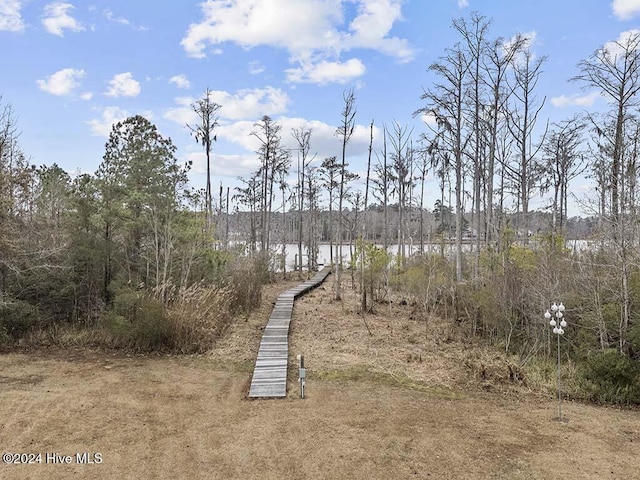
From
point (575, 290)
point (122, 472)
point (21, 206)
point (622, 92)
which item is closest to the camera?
point (122, 472)

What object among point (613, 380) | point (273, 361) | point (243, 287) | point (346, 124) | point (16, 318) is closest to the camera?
point (613, 380)

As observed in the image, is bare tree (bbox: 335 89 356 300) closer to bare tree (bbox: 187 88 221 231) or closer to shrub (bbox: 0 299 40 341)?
bare tree (bbox: 187 88 221 231)

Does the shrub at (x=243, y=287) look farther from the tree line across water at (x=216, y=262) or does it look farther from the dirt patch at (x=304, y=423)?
the dirt patch at (x=304, y=423)

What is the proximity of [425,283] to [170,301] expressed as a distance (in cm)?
789

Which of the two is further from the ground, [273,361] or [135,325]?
[135,325]

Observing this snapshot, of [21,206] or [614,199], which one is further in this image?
[21,206]

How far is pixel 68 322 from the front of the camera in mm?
9672

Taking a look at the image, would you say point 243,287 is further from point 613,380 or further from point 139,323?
point 613,380

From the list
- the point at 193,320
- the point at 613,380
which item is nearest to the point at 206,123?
the point at 193,320

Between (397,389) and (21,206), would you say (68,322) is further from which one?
(397,389)

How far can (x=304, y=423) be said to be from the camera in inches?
200

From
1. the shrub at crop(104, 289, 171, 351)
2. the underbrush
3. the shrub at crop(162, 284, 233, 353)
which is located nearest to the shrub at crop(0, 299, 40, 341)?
the underbrush

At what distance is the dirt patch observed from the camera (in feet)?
13.4

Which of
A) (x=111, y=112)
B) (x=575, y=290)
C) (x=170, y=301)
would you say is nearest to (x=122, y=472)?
(x=170, y=301)
